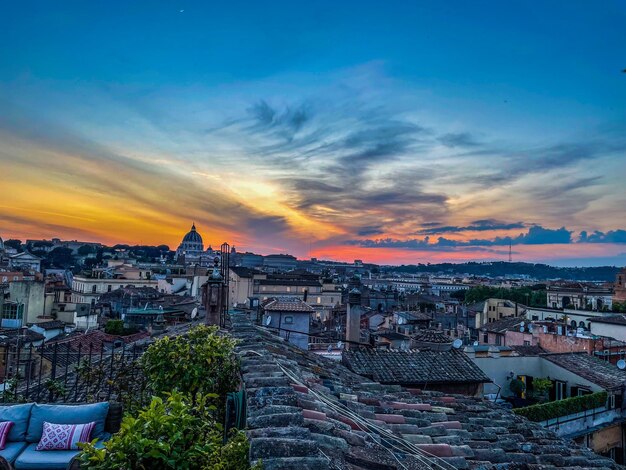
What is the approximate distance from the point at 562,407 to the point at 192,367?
43.7ft

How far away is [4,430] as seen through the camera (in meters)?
5.00

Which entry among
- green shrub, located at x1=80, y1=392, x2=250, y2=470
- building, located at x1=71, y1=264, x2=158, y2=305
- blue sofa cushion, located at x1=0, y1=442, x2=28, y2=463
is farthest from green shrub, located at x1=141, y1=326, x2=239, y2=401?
building, located at x1=71, y1=264, x2=158, y2=305

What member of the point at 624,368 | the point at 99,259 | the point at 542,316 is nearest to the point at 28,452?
the point at 624,368

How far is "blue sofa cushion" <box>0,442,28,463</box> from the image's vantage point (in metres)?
4.81

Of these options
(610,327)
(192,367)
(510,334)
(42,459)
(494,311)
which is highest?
(192,367)

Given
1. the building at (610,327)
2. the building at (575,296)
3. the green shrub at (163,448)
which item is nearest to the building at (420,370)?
the green shrub at (163,448)

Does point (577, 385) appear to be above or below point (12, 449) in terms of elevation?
below

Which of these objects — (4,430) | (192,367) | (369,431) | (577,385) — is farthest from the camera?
(577,385)

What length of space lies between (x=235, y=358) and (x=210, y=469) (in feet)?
7.96

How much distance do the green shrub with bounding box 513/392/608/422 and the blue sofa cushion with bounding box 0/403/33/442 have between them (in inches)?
458

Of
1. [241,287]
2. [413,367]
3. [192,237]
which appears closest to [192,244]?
[192,237]

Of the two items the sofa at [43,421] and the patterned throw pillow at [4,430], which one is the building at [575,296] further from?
the patterned throw pillow at [4,430]

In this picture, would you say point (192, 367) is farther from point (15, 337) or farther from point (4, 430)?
point (15, 337)

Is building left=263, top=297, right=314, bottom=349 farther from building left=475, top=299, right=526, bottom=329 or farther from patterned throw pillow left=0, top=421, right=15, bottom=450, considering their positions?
building left=475, top=299, right=526, bottom=329
